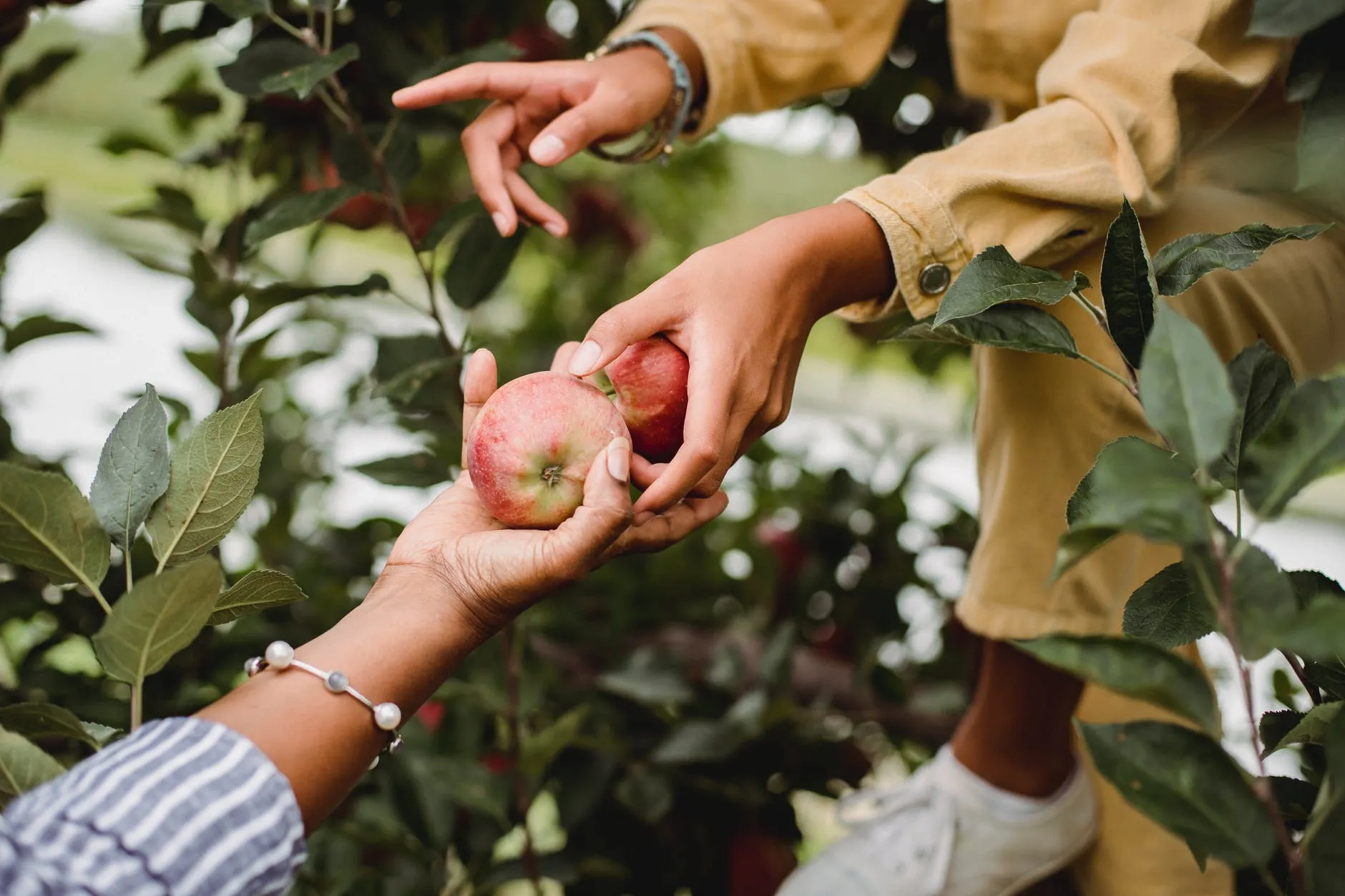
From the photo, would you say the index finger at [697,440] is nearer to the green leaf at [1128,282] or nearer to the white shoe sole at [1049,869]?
the green leaf at [1128,282]

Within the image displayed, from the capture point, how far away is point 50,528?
1.93ft

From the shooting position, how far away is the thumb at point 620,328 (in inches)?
28.0

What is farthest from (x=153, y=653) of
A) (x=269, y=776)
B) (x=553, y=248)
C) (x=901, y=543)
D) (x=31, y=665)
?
(x=553, y=248)

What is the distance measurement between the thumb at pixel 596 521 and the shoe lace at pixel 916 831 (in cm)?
59

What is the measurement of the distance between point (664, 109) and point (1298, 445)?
30.6 inches

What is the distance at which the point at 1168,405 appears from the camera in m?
0.48

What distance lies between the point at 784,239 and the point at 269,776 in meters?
0.48

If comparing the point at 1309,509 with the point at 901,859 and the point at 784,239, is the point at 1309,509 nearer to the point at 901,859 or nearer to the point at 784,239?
the point at 901,859

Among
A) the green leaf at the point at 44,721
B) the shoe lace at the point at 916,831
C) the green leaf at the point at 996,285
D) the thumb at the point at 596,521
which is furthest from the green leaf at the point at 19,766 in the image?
the shoe lace at the point at 916,831

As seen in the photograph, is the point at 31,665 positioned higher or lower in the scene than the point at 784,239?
lower

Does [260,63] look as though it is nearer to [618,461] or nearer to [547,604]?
[618,461]

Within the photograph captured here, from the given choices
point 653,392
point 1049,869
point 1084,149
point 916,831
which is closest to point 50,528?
point 653,392

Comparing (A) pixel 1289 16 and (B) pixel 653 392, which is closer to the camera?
(A) pixel 1289 16

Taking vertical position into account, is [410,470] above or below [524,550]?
below
